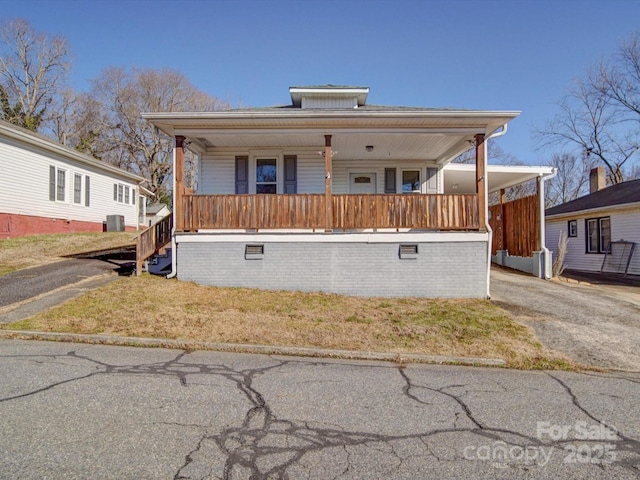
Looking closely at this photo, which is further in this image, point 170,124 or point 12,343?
point 170,124

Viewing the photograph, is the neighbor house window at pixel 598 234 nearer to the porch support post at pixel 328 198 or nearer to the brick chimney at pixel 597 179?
the brick chimney at pixel 597 179

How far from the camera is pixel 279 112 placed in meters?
10.3

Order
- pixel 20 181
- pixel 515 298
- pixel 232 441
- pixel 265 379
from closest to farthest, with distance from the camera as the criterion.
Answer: pixel 232 441, pixel 265 379, pixel 515 298, pixel 20 181

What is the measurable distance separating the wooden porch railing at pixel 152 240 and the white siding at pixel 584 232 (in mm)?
17467

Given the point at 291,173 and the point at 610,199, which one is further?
the point at 610,199

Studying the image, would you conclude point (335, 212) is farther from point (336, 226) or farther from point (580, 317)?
point (580, 317)

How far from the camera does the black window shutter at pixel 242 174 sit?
1333 centimetres

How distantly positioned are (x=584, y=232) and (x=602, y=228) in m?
1.19

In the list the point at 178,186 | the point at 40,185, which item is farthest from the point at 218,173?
the point at 40,185

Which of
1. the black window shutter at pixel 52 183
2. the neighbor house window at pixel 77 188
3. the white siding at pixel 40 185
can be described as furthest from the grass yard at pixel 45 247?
the neighbor house window at pixel 77 188

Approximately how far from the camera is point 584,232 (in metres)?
20.3

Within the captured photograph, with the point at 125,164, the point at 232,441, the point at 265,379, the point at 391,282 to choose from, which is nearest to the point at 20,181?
the point at 391,282

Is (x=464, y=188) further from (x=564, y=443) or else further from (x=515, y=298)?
(x=564, y=443)

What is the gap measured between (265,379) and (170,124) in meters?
7.92
